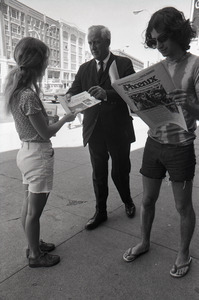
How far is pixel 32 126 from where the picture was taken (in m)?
2.05

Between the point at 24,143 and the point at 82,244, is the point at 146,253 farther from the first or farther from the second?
the point at 24,143

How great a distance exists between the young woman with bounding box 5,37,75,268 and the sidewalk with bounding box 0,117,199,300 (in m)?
0.21

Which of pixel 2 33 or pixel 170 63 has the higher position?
pixel 2 33

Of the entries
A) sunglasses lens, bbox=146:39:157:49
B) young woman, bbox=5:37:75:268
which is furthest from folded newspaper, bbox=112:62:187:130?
young woman, bbox=5:37:75:268

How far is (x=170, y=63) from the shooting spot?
6.24 ft

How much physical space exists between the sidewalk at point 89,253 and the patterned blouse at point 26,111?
1.06m

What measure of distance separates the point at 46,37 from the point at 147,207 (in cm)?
8602

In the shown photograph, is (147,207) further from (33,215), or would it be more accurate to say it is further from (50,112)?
(50,112)

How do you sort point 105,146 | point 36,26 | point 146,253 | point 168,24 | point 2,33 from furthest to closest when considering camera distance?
point 36,26, point 2,33, point 105,146, point 146,253, point 168,24

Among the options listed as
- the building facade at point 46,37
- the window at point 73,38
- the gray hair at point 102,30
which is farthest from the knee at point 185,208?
the window at point 73,38

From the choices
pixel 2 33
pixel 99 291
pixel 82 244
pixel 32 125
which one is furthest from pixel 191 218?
pixel 2 33

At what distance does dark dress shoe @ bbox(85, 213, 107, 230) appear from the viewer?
2865mm

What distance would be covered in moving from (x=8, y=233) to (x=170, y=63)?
219 centimetres

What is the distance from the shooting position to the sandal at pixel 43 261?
2.25 meters
